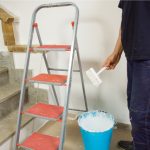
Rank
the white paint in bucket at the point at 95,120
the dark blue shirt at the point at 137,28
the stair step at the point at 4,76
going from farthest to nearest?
the stair step at the point at 4,76, the white paint in bucket at the point at 95,120, the dark blue shirt at the point at 137,28

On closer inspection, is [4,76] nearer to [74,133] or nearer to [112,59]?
[74,133]

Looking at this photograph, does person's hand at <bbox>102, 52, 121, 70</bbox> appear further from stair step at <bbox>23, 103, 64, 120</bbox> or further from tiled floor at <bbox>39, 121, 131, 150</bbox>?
tiled floor at <bbox>39, 121, 131, 150</bbox>

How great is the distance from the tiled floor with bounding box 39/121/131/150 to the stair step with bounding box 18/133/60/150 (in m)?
0.27

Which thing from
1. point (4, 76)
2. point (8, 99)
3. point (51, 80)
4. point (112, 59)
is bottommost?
point (8, 99)

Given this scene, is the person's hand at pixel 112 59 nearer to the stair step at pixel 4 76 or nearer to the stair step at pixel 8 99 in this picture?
the stair step at pixel 8 99

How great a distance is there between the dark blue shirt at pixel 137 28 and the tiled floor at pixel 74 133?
95 centimetres

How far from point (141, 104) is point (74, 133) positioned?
3.12 ft

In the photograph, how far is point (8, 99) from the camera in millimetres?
2035

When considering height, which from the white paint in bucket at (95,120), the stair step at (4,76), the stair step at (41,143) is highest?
the stair step at (4,76)

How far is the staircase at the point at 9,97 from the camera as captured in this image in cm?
178

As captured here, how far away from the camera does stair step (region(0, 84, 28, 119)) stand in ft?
6.50

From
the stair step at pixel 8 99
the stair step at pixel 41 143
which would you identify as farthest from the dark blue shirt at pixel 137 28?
the stair step at pixel 8 99

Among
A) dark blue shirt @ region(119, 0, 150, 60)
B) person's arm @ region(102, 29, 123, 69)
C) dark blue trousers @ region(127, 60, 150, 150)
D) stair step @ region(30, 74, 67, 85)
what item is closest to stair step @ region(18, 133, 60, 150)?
stair step @ region(30, 74, 67, 85)

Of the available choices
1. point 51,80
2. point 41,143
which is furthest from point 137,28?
point 41,143
